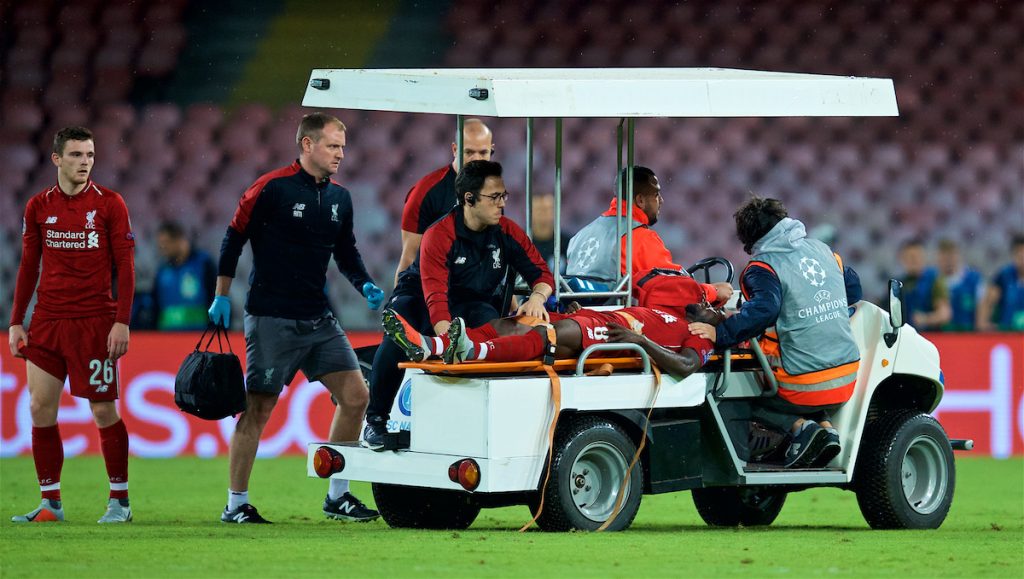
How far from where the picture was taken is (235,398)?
317 inches

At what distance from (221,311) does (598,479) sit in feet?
6.52

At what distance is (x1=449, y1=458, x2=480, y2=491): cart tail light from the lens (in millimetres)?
7152

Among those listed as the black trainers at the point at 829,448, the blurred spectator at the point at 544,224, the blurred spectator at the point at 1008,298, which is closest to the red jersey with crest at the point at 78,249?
the black trainers at the point at 829,448

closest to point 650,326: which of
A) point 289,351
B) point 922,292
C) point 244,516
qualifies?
point 289,351

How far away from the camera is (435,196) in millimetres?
8625

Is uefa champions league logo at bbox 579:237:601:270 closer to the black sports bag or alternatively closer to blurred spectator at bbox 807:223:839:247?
the black sports bag

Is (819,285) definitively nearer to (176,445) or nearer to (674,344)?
(674,344)

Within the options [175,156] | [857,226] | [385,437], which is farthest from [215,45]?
[385,437]

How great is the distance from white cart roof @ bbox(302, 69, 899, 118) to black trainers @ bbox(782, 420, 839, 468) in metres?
1.42

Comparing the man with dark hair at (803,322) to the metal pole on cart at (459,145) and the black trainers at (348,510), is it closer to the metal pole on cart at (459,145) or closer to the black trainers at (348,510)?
the metal pole on cart at (459,145)

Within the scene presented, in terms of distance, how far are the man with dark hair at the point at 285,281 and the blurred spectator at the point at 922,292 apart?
632 cm

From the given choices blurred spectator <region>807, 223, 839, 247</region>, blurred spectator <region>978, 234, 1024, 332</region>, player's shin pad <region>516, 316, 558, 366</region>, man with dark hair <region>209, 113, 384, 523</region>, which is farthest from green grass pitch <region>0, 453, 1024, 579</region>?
blurred spectator <region>978, 234, 1024, 332</region>

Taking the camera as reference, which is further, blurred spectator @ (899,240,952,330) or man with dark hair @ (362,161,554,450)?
blurred spectator @ (899,240,952,330)

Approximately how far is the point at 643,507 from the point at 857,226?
622 cm
